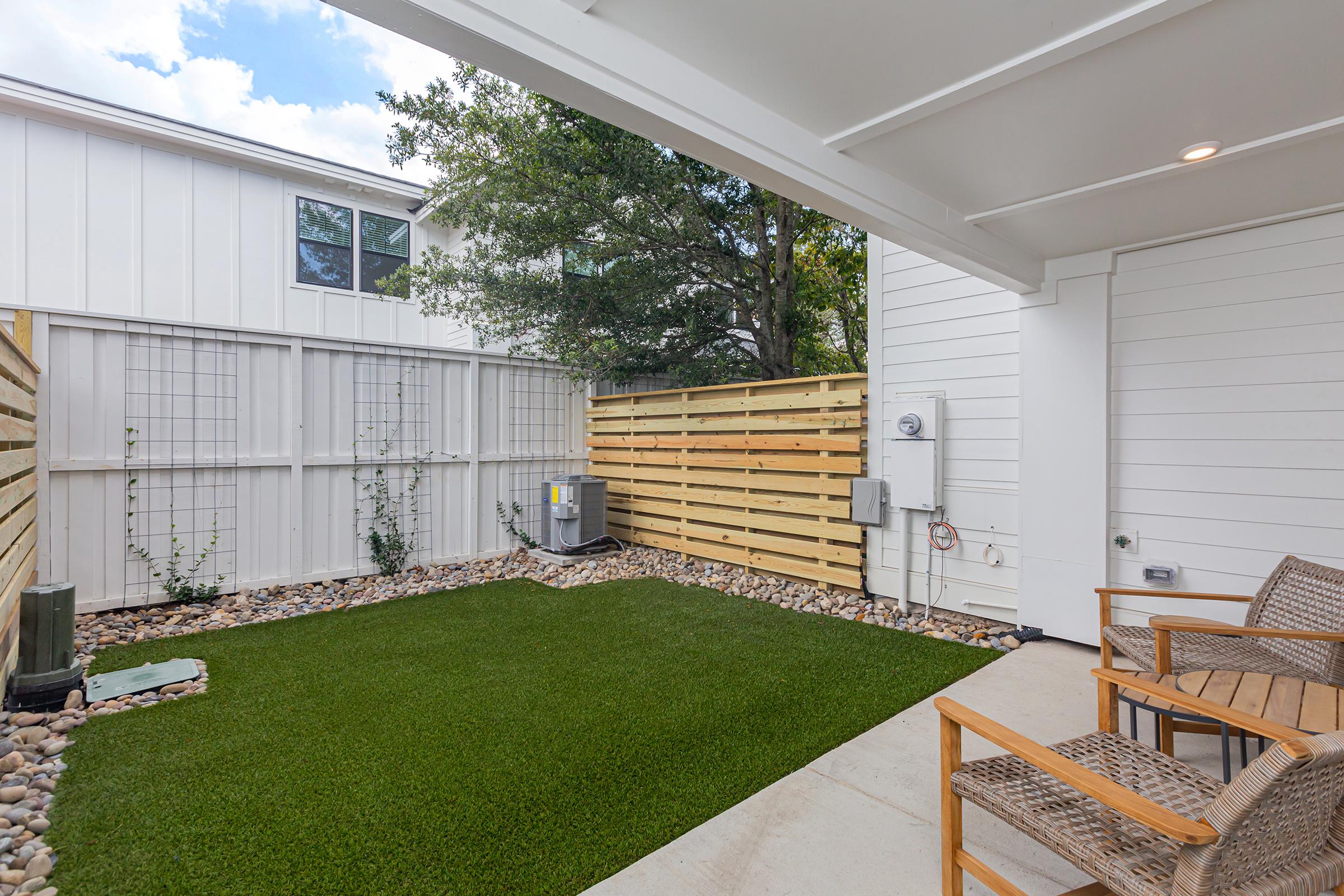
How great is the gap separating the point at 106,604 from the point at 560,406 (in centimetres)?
424

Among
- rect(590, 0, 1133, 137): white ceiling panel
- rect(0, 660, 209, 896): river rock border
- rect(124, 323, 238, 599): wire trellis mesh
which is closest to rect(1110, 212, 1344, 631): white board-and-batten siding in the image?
rect(590, 0, 1133, 137): white ceiling panel

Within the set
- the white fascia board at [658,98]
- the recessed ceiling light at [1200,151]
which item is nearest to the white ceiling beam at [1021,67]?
the white fascia board at [658,98]

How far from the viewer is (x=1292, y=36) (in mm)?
1792

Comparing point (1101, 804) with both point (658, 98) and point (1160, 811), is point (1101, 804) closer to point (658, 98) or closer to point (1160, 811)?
point (1160, 811)

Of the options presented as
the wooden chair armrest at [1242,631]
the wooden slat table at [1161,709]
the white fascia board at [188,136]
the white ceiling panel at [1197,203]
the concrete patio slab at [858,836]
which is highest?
the white fascia board at [188,136]

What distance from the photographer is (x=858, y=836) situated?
6.61 ft

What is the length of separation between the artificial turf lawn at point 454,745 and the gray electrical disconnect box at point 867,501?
2.75ft

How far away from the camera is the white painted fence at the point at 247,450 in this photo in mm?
4246

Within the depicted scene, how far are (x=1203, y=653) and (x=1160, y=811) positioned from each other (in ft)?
5.87

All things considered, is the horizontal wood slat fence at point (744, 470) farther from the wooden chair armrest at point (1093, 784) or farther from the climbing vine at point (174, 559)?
the climbing vine at point (174, 559)

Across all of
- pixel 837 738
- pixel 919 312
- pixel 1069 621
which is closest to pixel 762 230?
pixel 919 312

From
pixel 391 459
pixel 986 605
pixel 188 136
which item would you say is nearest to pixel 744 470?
pixel 986 605

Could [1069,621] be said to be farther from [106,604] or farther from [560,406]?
[106,604]

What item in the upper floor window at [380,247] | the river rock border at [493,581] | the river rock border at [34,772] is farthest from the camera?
the upper floor window at [380,247]
